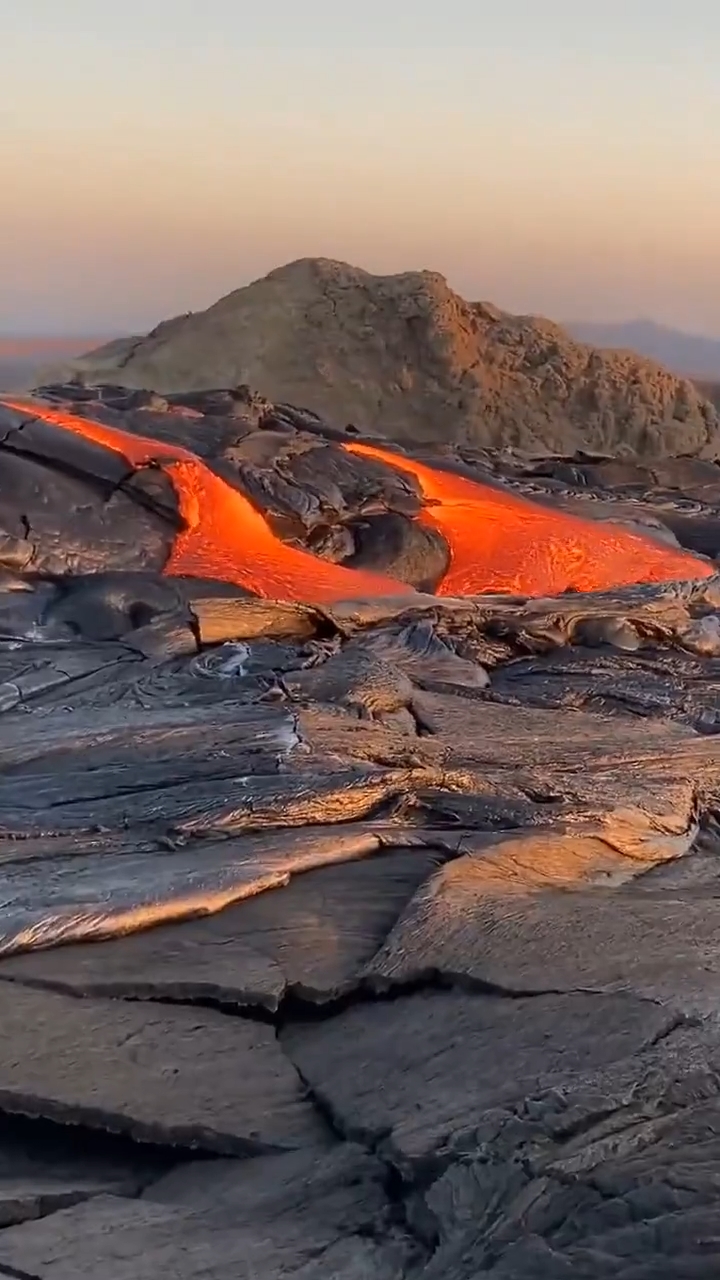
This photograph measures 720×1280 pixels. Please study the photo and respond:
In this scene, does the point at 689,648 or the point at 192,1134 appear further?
the point at 689,648

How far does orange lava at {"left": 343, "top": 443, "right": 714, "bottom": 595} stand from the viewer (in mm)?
8508

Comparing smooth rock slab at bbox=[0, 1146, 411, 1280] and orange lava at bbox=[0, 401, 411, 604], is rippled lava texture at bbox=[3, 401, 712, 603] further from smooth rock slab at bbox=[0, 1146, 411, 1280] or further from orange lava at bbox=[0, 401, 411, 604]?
smooth rock slab at bbox=[0, 1146, 411, 1280]

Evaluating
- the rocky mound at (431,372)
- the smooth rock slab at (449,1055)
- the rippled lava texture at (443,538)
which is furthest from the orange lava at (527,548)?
the rocky mound at (431,372)

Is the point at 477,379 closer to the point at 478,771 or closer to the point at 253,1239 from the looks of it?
the point at 478,771

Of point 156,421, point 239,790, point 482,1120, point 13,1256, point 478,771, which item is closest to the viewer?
point 13,1256

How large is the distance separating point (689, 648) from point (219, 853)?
385 cm

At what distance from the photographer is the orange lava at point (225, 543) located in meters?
7.60

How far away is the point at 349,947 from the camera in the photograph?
377cm

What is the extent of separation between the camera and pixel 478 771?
4922mm

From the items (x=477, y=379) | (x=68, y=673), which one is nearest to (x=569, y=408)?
(x=477, y=379)

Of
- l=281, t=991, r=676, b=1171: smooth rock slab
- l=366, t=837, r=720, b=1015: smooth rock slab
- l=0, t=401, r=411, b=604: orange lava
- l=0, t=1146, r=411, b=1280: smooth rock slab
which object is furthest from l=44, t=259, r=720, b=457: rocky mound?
l=0, t=1146, r=411, b=1280: smooth rock slab

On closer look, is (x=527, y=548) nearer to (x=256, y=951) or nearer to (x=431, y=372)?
(x=256, y=951)

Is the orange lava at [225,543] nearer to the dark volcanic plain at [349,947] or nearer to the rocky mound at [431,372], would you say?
the dark volcanic plain at [349,947]

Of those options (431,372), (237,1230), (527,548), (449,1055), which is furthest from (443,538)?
(431,372)
